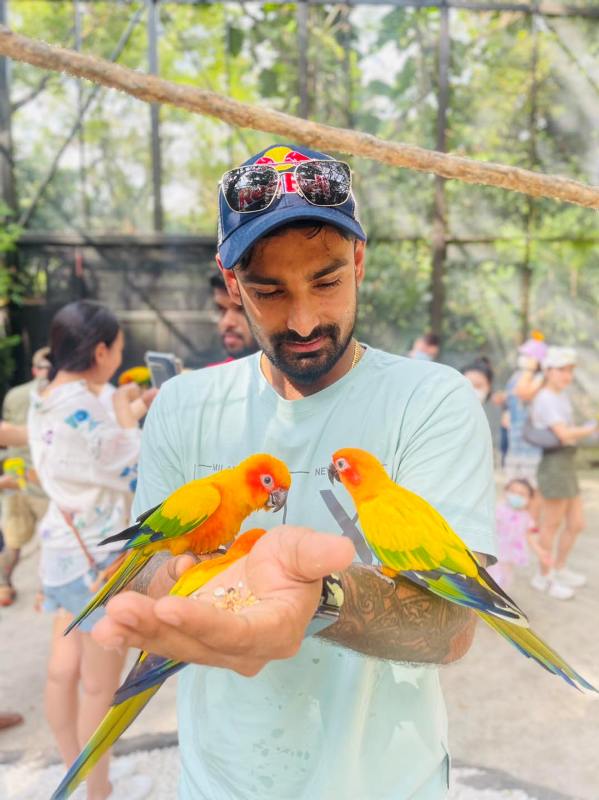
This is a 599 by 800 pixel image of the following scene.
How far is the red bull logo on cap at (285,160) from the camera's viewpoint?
1.26 meters

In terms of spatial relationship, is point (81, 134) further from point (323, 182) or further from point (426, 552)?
point (426, 552)

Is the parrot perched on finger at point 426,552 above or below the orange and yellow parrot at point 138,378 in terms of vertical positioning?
above

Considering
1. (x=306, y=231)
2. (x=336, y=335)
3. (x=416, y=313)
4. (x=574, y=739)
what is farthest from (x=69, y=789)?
(x=416, y=313)

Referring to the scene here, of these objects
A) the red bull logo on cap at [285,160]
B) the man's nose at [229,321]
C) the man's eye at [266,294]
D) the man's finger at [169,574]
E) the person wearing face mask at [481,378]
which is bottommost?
the person wearing face mask at [481,378]

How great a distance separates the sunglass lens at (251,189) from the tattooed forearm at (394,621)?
0.65 meters

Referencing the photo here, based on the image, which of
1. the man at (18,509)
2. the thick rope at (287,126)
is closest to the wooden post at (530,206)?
the man at (18,509)

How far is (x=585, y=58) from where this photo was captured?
9641mm

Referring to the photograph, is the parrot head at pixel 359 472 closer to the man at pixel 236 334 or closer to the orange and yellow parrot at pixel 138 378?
the man at pixel 236 334

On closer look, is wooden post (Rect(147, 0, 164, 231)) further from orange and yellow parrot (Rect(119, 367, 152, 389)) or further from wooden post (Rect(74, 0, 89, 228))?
orange and yellow parrot (Rect(119, 367, 152, 389))

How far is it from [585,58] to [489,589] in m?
10.5

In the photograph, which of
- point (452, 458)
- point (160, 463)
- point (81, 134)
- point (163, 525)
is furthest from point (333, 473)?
point (81, 134)

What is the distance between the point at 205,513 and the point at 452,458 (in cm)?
43

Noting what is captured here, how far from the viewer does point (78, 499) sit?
319cm

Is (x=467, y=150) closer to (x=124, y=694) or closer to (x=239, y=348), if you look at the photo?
(x=239, y=348)
